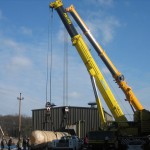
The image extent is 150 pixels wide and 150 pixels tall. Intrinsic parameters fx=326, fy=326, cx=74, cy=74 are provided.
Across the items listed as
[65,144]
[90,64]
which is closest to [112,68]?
[90,64]

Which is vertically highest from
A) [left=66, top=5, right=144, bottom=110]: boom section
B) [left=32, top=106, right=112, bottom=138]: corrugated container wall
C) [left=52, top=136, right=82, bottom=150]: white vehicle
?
[left=66, top=5, right=144, bottom=110]: boom section

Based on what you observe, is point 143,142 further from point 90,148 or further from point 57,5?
point 57,5

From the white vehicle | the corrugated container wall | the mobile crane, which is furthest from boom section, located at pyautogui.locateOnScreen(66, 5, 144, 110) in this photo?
the corrugated container wall

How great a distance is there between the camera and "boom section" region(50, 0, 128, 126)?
28.1 metres

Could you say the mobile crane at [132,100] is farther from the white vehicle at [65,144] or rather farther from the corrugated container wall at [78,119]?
the corrugated container wall at [78,119]

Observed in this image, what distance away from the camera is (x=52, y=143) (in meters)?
26.8

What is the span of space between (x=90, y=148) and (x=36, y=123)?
63.9 feet

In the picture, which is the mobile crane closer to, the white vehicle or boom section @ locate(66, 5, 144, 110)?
boom section @ locate(66, 5, 144, 110)

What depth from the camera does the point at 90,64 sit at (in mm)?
29203

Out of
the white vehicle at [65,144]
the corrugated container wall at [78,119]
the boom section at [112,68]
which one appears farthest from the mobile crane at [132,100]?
the corrugated container wall at [78,119]

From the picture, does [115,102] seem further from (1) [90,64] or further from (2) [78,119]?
(2) [78,119]

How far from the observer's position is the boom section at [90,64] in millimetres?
28125

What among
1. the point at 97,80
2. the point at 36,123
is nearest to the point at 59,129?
the point at 36,123

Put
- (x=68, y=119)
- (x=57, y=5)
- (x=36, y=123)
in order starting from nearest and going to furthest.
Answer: (x=57, y=5) < (x=68, y=119) < (x=36, y=123)
